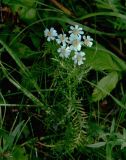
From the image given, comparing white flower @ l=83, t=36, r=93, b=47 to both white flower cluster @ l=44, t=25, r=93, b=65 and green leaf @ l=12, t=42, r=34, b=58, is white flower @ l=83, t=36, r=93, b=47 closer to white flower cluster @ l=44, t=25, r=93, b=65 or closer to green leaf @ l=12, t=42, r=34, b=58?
white flower cluster @ l=44, t=25, r=93, b=65

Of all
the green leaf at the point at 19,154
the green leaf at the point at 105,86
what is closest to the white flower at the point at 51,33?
the green leaf at the point at 105,86

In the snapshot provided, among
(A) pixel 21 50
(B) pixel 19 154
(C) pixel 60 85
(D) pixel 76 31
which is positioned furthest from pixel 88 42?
(B) pixel 19 154

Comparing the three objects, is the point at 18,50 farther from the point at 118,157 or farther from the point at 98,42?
the point at 118,157

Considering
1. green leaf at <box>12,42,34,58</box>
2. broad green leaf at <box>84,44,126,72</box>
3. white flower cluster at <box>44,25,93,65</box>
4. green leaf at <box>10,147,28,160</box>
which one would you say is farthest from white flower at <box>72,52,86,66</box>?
green leaf at <box>10,147,28,160</box>

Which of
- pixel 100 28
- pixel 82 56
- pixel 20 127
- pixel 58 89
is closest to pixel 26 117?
pixel 20 127

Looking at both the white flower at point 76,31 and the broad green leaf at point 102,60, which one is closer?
the white flower at point 76,31

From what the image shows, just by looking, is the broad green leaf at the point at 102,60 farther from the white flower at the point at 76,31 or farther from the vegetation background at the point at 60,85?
the white flower at the point at 76,31

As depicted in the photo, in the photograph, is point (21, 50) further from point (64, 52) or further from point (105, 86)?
point (105, 86)
